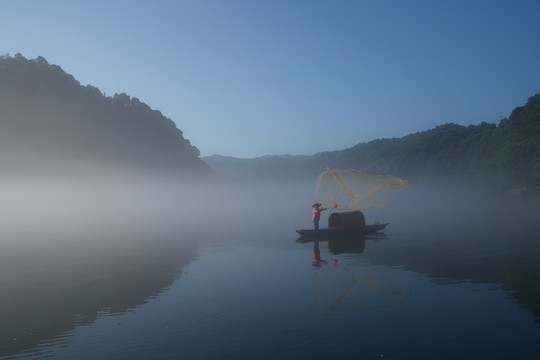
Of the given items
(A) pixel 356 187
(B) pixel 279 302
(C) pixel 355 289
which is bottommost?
(B) pixel 279 302

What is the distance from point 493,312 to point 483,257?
12.5 m

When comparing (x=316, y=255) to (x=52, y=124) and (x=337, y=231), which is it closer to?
(x=337, y=231)

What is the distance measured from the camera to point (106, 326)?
15156 millimetres

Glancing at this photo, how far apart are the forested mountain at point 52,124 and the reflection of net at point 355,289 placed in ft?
529

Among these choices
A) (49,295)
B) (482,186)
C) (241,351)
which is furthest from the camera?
(482,186)

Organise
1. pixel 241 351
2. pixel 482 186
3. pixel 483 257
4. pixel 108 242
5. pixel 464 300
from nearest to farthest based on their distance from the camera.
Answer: pixel 241 351 → pixel 464 300 → pixel 483 257 → pixel 108 242 → pixel 482 186

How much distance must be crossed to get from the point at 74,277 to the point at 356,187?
24.5m

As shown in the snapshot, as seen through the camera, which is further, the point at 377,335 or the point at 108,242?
the point at 108,242

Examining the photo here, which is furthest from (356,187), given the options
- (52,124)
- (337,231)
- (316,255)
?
(52,124)

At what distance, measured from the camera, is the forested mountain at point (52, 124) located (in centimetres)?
14888

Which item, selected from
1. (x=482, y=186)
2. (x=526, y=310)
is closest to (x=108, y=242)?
(x=526, y=310)

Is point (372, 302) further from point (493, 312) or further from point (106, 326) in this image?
point (106, 326)

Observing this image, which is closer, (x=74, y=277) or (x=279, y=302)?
(x=279, y=302)

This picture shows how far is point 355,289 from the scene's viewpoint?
61.9 feet
